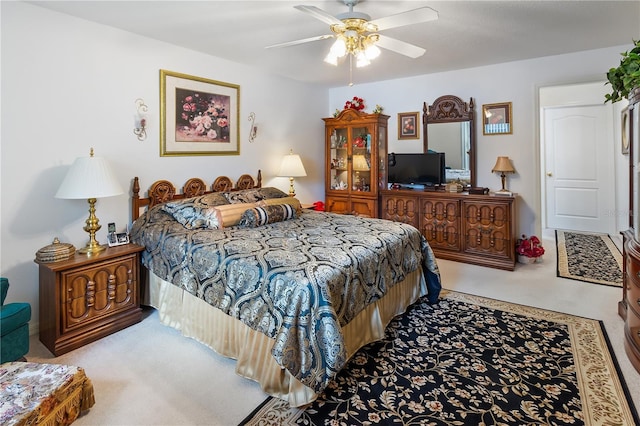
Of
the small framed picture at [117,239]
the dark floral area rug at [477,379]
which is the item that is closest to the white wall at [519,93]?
the dark floral area rug at [477,379]

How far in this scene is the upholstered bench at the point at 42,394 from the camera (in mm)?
1532

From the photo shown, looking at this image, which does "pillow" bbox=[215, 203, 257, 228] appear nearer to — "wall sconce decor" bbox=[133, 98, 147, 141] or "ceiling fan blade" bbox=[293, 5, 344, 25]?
"wall sconce decor" bbox=[133, 98, 147, 141]

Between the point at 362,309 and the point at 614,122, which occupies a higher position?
the point at 614,122

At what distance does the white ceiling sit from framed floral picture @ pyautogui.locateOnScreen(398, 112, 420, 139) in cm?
93

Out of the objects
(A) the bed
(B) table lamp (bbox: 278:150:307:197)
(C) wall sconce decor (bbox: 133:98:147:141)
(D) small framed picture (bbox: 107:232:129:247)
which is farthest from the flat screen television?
(D) small framed picture (bbox: 107:232:129:247)

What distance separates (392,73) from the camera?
4.84 m

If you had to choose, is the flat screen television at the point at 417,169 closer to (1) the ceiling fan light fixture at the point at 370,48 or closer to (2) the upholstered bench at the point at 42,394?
(1) the ceiling fan light fixture at the point at 370,48

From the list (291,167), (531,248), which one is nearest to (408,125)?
(291,167)

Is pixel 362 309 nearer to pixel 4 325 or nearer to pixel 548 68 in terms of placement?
pixel 4 325

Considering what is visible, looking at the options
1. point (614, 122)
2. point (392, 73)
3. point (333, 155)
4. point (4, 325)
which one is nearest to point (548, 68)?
point (392, 73)

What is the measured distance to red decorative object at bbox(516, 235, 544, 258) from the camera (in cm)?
439

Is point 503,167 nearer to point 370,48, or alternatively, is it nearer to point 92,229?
point 370,48

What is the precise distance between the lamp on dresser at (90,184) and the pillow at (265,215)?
41.3 inches

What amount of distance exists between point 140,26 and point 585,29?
4.00m
